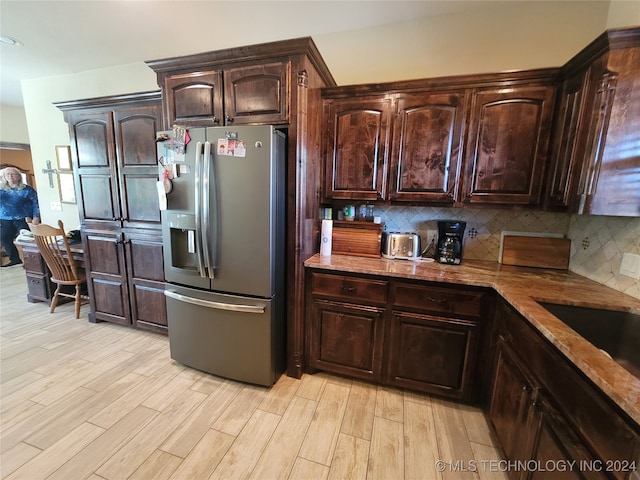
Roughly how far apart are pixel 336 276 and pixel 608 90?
71.6 inches

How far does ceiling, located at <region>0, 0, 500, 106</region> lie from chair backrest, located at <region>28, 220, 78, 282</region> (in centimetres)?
185

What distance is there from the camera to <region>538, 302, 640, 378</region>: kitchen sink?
125 centimetres

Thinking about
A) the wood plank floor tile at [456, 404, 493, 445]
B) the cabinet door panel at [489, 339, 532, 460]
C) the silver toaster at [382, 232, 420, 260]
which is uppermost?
the silver toaster at [382, 232, 420, 260]

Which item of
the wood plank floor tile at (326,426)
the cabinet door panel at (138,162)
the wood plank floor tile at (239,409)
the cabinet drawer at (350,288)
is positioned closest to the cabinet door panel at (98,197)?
the cabinet door panel at (138,162)

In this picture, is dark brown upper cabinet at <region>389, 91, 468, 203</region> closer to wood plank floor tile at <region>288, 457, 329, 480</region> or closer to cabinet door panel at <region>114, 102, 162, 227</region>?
wood plank floor tile at <region>288, 457, 329, 480</region>

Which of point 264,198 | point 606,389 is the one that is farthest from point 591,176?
point 264,198

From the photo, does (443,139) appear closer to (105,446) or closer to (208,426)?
(208,426)

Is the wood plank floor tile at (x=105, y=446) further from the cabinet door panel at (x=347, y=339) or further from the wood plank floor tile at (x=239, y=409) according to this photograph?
the cabinet door panel at (x=347, y=339)

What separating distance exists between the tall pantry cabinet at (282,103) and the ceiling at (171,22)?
1.76 feet

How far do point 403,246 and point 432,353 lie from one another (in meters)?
0.82

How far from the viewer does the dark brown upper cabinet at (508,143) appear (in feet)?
5.77

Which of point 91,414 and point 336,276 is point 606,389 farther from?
point 91,414

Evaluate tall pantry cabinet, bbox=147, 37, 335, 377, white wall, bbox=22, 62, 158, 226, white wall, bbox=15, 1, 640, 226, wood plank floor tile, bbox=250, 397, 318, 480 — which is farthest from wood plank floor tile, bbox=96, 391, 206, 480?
white wall, bbox=22, 62, 158, 226

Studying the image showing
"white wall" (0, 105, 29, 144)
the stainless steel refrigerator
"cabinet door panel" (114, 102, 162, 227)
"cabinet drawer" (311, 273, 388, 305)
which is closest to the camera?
the stainless steel refrigerator
